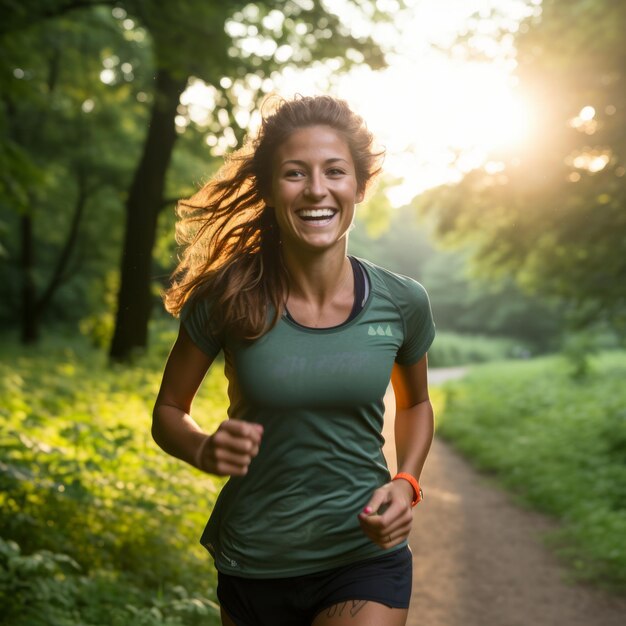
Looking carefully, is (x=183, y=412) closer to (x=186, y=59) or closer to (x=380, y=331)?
(x=380, y=331)

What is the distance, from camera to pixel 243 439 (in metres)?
2.00

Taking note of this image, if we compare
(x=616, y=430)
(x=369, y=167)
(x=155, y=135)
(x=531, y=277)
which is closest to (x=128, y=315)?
(x=155, y=135)

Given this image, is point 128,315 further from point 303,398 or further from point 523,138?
point 303,398

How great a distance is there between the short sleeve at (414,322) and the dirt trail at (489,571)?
3803 millimetres

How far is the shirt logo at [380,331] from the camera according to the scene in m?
2.43

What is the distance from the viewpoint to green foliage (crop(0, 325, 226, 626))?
415 centimetres

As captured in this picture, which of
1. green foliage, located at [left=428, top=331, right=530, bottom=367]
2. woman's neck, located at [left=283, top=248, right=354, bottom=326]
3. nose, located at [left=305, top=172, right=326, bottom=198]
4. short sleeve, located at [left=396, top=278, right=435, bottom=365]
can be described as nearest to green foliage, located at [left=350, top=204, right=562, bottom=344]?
green foliage, located at [left=428, top=331, right=530, bottom=367]

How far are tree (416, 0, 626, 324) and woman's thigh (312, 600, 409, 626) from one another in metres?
8.02

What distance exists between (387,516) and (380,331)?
21.2 inches

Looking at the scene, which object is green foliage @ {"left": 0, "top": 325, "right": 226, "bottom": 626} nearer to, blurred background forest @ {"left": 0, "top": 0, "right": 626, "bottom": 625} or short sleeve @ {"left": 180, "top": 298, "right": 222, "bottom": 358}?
blurred background forest @ {"left": 0, "top": 0, "right": 626, "bottom": 625}

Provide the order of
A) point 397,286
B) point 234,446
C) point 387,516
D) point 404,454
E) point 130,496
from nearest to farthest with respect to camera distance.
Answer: point 234,446 → point 387,516 → point 397,286 → point 404,454 → point 130,496

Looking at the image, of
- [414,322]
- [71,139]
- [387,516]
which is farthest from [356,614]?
[71,139]

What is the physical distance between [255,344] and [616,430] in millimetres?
10448

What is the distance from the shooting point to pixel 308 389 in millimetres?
2283
